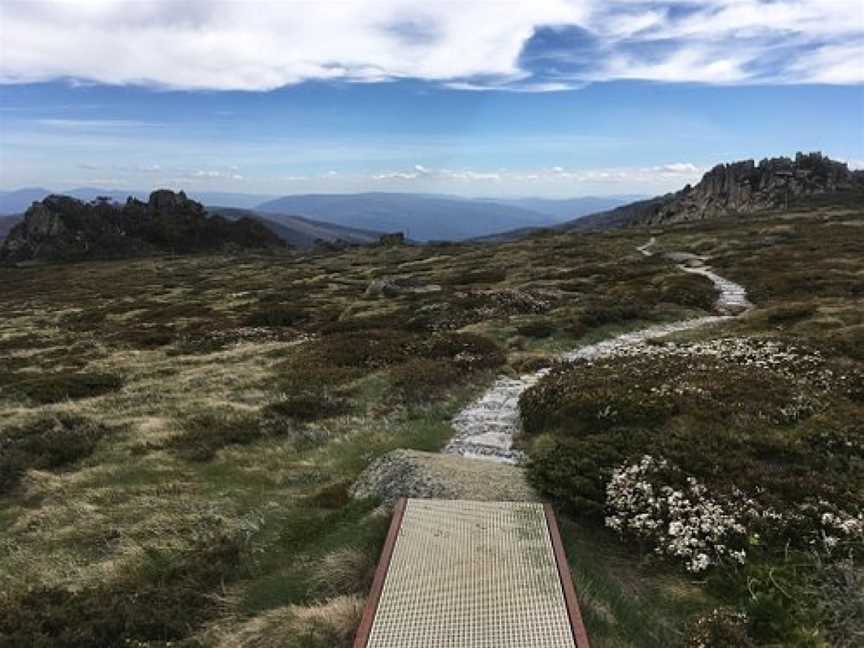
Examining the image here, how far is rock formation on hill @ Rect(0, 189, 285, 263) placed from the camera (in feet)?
532

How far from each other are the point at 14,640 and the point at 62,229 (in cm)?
18189

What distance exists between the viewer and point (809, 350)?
2175 centimetres

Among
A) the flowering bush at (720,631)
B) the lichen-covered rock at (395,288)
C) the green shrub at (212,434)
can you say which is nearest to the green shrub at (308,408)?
the green shrub at (212,434)

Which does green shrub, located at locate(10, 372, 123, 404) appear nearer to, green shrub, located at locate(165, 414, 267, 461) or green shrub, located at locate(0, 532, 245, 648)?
green shrub, located at locate(165, 414, 267, 461)

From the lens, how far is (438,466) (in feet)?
44.0

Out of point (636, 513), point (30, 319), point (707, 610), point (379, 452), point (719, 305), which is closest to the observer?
point (707, 610)

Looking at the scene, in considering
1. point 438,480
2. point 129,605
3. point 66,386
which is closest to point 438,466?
point 438,480

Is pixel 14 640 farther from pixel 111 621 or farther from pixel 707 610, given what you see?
pixel 707 610

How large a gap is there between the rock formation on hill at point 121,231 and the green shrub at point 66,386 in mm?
142979

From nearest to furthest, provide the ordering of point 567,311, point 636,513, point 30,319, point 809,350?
point 636,513 → point 809,350 → point 567,311 → point 30,319

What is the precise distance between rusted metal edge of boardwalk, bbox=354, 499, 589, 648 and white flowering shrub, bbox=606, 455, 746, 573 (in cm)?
157

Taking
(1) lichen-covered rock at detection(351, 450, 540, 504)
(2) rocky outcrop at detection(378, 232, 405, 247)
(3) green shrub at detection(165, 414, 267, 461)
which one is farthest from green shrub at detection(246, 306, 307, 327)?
(2) rocky outcrop at detection(378, 232, 405, 247)

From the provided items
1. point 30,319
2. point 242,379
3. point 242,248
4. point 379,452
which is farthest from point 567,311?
point 242,248

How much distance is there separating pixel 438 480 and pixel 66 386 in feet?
67.8
